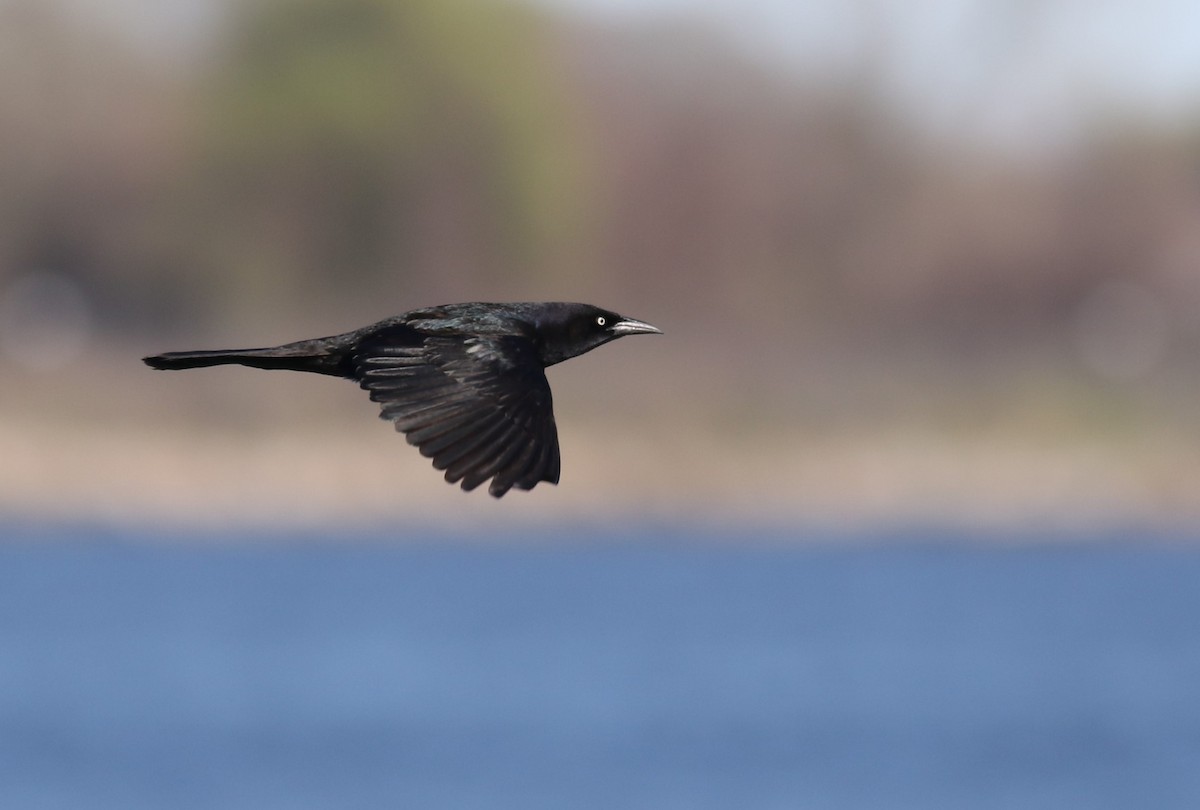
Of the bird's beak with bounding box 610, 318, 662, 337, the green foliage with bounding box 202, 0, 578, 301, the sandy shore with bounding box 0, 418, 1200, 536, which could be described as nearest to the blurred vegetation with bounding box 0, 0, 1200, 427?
the green foliage with bounding box 202, 0, 578, 301

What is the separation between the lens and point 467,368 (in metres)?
6.78

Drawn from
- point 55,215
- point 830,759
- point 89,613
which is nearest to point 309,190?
point 55,215

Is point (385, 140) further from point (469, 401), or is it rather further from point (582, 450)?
point (469, 401)

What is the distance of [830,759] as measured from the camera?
82.9 ft

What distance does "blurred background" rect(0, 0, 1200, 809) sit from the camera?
26453 millimetres

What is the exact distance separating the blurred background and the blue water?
0.10 metres

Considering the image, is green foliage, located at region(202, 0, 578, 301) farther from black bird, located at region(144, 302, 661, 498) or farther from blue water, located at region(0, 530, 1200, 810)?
black bird, located at region(144, 302, 661, 498)

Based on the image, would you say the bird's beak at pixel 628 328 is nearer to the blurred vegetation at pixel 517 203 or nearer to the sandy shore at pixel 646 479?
the sandy shore at pixel 646 479

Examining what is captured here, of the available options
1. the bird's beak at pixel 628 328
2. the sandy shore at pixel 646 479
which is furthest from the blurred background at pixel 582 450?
the bird's beak at pixel 628 328

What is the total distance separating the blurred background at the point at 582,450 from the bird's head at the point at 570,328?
16759mm

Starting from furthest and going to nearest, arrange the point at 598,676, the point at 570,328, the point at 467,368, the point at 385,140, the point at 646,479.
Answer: the point at 385,140
the point at 646,479
the point at 598,676
the point at 570,328
the point at 467,368

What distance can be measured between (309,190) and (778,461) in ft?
49.5

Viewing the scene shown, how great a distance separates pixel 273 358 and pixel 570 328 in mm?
983

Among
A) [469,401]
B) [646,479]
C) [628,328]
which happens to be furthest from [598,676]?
[469,401]
